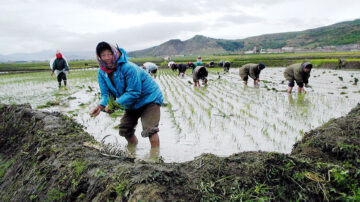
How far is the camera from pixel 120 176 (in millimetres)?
1731

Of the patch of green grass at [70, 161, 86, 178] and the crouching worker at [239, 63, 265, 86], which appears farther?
the crouching worker at [239, 63, 265, 86]

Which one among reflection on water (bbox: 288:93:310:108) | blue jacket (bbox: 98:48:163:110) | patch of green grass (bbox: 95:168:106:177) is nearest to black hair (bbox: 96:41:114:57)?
blue jacket (bbox: 98:48:163:110)

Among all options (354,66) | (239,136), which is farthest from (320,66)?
(239,136)

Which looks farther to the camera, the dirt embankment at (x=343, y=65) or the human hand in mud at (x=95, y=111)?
the dirt embankment at (x=343, y=65)

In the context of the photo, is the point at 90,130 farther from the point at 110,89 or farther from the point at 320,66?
the point at 320,66

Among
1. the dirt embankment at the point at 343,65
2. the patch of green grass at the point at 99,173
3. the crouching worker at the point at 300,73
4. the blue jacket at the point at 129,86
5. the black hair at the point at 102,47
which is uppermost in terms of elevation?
the black hair at the point at 102,47

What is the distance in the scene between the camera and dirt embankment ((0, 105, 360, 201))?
156 cm

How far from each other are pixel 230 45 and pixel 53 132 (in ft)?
543

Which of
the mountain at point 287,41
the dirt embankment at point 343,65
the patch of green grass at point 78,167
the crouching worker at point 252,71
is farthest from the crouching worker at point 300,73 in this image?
the mountain at point 287,41

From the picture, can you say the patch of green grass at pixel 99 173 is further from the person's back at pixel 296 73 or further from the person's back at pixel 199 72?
the person's back at pixel 199 72

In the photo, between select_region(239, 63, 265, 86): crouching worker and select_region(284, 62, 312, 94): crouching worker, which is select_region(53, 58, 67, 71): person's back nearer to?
select_region(239, 63, 265, 86): crouching worker

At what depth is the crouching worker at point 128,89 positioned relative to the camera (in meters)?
2.71

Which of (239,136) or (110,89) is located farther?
(239,136)

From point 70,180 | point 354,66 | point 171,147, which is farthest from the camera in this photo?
point 354,66
